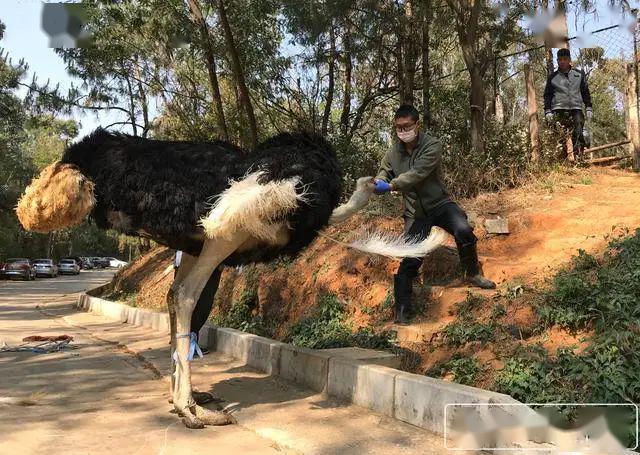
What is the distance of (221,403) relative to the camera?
4.85 meters

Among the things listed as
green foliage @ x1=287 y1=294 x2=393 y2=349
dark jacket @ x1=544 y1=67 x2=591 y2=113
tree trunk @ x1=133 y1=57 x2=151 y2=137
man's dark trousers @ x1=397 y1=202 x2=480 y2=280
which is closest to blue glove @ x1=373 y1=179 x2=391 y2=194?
man's dark trousers @ x1=397 y1=202 x2=480 y2=280

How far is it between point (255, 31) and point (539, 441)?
12.0m

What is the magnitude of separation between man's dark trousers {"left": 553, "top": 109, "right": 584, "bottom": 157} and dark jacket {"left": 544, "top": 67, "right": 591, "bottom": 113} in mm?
88

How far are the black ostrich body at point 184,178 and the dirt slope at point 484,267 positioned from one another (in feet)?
6.01

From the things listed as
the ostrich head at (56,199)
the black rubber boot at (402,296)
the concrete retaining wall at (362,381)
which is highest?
the ostrich head at (56,199)

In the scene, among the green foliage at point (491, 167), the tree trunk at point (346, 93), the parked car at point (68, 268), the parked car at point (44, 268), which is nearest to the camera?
the green foliage at point (491, 167)

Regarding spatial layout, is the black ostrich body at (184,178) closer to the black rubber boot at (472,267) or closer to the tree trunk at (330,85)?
the black rubber boot at (472,267)

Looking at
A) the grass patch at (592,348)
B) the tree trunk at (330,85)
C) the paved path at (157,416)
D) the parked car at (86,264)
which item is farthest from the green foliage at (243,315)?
the parked car at (86,264)

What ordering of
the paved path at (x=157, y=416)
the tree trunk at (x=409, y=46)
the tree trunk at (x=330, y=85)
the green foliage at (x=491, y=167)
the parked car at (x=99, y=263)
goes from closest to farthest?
the paved path at (x=157, y=416) → the green foliage at (x=491, y=167) → the tree trunk at (x=409, y=46) → the tree trunk at (x=330, y=85) → the parked car at (x=99, y=263)

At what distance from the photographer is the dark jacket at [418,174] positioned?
5281 millimetres

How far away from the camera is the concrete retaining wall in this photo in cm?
385

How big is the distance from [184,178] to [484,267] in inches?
142

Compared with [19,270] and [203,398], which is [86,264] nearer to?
[19,270]

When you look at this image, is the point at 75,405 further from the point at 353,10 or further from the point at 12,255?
the point at 12,255
